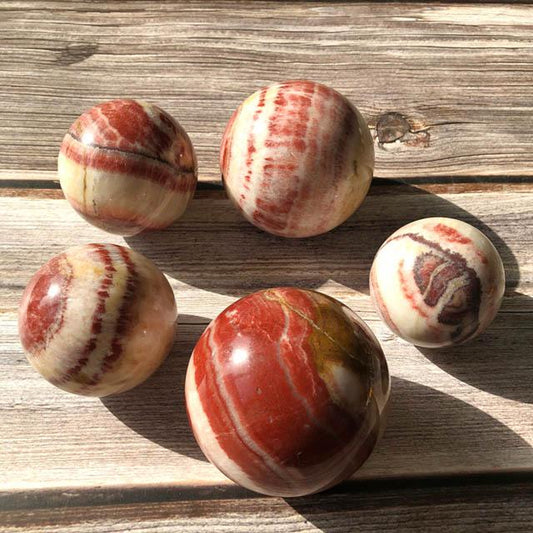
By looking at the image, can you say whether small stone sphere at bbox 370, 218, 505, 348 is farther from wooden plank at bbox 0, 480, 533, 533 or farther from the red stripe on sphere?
the red stripe on sphere

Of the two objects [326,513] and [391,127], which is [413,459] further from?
[391,127]

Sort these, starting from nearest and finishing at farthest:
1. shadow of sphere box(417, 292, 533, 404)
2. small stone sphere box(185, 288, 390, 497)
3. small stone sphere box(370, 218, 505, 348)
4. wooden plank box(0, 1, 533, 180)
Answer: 1. small stone sphere box(185, 288, 390, 497)
2. small stone sphere box(370, 218, 505, 348)
3. shadow of sphere box(417, 292, 533, 404)
4. wooden plank box(0, 1, 533, 180)

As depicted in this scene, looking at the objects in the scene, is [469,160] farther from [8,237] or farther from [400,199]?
[8,237]

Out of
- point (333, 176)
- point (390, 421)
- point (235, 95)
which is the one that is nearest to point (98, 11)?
point (235, 95)

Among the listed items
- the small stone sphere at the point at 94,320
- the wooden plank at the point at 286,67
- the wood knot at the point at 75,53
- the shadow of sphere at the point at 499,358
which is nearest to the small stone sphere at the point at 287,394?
the small stone sphere at the point at 94,320

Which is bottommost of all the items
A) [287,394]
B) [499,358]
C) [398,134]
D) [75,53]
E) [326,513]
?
[326,513]

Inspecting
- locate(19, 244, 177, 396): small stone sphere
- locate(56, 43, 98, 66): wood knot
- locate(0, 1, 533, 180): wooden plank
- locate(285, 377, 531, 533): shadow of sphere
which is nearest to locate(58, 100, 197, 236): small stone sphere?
locate(19, 244, 177, 396): small stone sphere

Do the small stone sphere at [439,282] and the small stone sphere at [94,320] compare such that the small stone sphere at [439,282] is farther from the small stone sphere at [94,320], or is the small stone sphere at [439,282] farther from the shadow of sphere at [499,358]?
the small stone sphere at [94,320]

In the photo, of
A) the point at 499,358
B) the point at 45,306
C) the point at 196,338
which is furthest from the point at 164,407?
the point at 499,358
